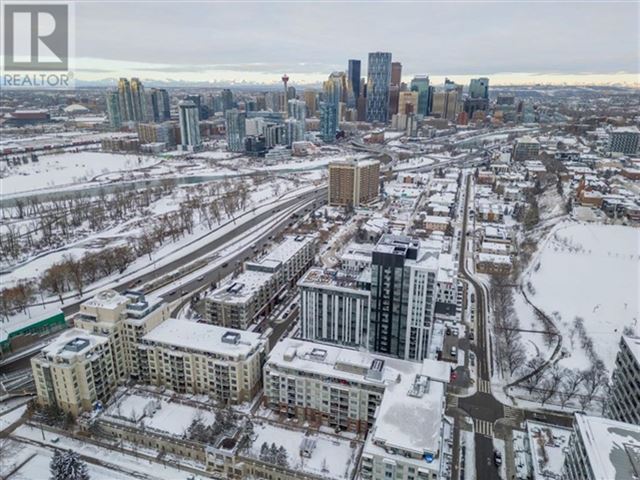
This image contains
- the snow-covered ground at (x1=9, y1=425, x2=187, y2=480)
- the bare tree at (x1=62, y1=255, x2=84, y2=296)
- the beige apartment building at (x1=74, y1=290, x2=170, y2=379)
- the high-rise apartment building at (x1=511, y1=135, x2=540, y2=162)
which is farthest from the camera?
the high-rise apartment building at (x1=511, y1=135, x2=540, y2=162)

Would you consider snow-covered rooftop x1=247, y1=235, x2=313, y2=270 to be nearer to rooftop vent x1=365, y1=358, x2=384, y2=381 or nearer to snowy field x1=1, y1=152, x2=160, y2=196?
rooftop vent x1=365, y1=358, x2=384, y2=381

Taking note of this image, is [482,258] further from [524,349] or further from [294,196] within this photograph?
[294,196]

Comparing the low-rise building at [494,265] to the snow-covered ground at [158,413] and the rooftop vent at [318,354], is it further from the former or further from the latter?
the snow-covered ground at [158,413]

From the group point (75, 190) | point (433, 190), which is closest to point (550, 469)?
point (433, 190)

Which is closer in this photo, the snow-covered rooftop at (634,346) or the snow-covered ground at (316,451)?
the snow-covered ground at (316,451)

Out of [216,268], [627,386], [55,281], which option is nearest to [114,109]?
[55,281]

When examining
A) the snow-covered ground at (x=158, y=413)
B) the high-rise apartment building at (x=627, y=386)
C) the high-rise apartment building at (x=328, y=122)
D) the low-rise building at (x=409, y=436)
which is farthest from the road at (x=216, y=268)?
the high-rise apartment building at (x=328, y=122)

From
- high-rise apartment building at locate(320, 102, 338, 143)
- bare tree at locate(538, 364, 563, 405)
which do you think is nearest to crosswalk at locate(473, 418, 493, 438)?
bare tree at locate(538, 364, 563, 405)
